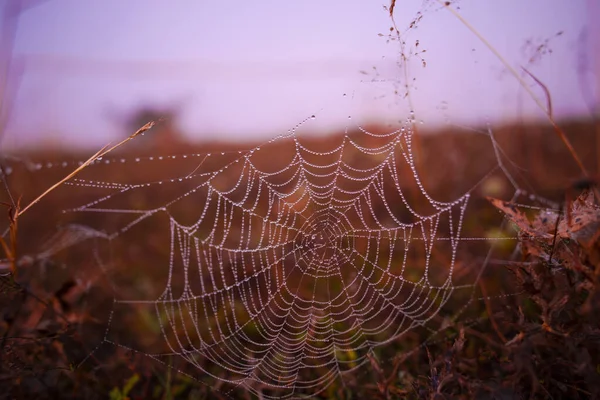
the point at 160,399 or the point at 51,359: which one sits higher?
the point at 51,359

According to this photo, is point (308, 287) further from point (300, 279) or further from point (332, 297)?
point (332, 297)

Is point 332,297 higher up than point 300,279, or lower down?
lower down

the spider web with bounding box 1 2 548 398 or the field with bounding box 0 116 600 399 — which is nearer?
the field with bounding box 0 116 600 399

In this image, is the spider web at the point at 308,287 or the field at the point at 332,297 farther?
the spider web at the point at 308,287

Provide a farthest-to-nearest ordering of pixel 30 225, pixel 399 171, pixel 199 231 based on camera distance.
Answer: pixel 30 225, pixel 399 171, pixel 199 231

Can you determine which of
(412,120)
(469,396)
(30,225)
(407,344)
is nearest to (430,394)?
(469,396)

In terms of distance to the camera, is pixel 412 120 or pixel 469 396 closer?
pixel 469 396

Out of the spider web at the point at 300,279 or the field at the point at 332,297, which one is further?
the spider web at the point at 300,279

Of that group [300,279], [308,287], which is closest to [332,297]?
[308,287]

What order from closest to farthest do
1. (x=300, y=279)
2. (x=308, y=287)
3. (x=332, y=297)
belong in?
(x=332, y=297)
(x=308, y=287)
(x=300, y=279)

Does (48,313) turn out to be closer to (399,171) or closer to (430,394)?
(430,394)

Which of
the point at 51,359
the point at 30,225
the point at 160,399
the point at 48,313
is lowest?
the point at 160,399
